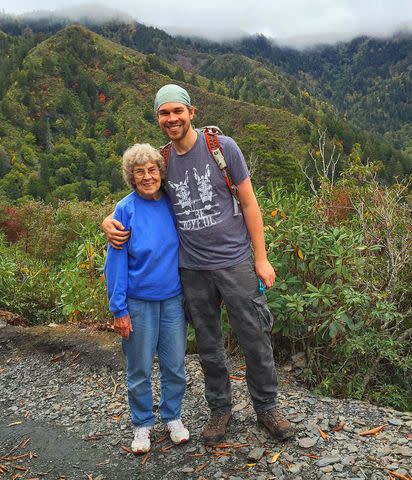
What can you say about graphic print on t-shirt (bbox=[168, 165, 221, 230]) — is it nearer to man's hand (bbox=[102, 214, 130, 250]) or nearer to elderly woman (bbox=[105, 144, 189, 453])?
elderly woman (bbox=[105, 144, 189, 453])

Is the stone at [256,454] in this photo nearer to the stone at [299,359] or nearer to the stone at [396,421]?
the stone at [396,421]

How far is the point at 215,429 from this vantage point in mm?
3027

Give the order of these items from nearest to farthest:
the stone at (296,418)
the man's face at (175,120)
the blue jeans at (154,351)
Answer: the man's face at (175,120), the blue jeans at (154,351), the stone at (296,418)

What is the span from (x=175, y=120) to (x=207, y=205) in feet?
1.59

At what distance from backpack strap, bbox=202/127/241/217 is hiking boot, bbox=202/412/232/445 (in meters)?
1.29

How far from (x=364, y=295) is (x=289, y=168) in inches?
1159

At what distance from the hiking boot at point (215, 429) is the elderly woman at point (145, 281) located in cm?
36

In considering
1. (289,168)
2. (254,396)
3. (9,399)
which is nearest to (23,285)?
(9,399)

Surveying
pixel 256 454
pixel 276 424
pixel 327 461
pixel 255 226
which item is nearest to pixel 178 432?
pixel 256 454

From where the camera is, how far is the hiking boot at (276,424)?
9.57 ft

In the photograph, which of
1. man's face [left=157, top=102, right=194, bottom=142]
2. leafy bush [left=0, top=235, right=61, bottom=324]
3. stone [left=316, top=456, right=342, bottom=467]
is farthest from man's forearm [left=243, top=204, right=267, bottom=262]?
leafy bush [left=0, top=235, right=61, bottom=324]

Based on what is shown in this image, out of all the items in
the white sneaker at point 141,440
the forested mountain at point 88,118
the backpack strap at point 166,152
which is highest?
the forested mountain at point 88,118

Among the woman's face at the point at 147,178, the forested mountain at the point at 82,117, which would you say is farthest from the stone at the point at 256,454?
the forested mountain at the point at 82,117

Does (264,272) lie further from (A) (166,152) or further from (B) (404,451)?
(B) (404,451)
